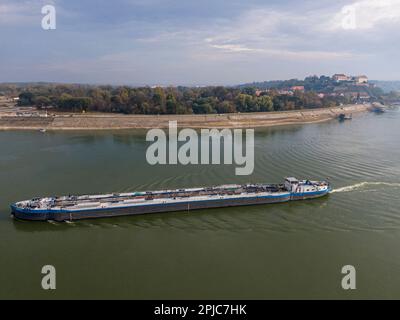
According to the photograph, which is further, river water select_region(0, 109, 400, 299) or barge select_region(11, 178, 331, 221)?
barge select_region(11, 178, 331, 221)

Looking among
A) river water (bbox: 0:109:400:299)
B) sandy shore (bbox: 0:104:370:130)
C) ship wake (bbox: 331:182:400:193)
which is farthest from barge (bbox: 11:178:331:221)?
sandy shore (bbox: 0:104:370:130)

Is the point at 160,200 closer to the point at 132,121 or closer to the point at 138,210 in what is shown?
the point at 138,210

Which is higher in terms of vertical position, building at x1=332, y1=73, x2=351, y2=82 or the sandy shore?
building at x1=332, y1=73, x2=351, y2=82

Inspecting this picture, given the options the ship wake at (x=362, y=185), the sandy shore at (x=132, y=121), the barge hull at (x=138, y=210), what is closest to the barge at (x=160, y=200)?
the barge hull at (x=138, y=210)

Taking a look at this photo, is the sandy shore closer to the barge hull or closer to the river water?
the river water

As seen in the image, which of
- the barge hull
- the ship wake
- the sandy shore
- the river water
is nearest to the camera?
the river water

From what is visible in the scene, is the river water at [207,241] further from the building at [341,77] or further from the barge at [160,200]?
the building at [341,77]

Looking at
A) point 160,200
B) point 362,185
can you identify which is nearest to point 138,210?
point 160,200

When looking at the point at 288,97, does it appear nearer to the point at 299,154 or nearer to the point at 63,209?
the point at 299,154
